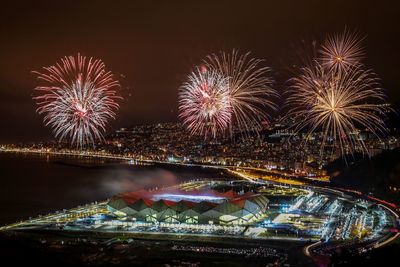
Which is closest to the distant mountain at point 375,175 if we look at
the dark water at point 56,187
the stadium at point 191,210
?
the stadium at point 191,210

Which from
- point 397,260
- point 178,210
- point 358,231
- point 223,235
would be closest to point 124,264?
point 223,235

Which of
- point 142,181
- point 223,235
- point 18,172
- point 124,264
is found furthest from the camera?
point 18,172

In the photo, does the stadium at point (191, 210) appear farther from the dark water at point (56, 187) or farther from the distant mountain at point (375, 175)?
the distant mountain at point (375, 175)

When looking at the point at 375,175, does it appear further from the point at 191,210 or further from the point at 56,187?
the point at 56,187

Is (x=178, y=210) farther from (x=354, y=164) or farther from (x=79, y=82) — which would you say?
(x=354, y=164)

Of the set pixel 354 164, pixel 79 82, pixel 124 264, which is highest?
pixel 79 82

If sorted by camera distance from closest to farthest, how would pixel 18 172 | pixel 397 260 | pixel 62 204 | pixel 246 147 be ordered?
pixel 397 260, pixel 62 204, pixel 18 172, pixel 246 147

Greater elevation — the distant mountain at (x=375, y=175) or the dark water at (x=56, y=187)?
the distant mountain at (x=375, y=175)

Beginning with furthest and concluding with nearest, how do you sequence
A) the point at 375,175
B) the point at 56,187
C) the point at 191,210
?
1. the point at 56,187
2. the point at 375,175
3. the point at 191,210

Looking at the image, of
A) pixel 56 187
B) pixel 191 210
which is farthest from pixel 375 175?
pixel 56 187
